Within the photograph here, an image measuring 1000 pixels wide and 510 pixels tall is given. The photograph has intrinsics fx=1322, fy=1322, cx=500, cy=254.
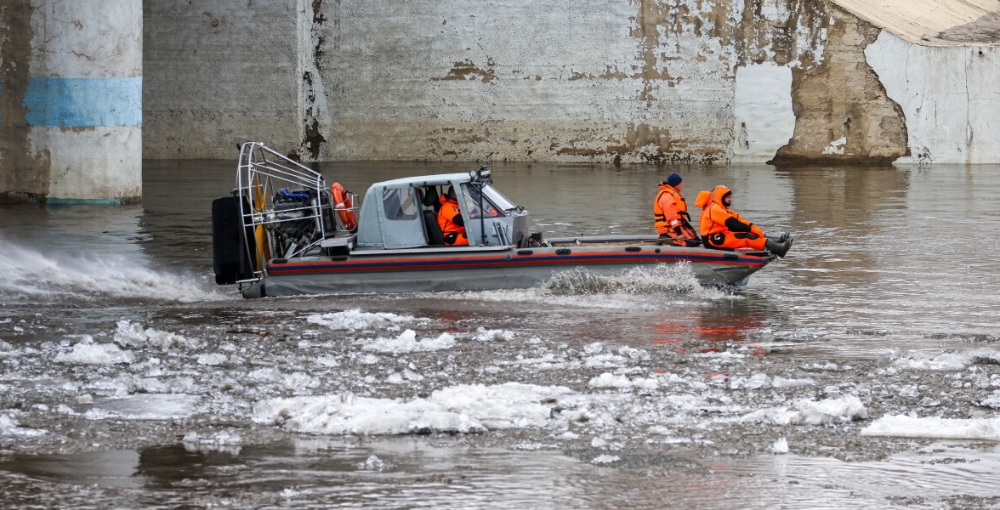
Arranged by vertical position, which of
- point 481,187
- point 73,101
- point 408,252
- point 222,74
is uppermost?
point 222,74

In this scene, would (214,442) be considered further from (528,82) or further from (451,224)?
(528,82)

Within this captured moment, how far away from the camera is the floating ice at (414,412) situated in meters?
7.85

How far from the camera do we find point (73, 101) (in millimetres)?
22594

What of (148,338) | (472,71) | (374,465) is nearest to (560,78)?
(472,71)

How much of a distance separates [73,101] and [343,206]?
10.3 metres

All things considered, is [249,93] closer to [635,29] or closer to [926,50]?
[635,29]

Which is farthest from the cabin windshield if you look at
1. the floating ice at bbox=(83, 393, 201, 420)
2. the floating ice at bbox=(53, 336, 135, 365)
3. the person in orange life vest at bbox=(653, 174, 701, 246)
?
the floating ice at bbox=(83, 393, 201, 420)

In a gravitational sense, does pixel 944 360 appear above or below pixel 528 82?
below

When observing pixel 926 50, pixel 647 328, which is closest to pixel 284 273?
pixel 647 328

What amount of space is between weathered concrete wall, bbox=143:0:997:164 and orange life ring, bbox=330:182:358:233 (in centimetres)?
1935

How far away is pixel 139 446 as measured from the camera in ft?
24.6

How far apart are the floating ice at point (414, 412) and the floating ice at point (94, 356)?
1936 mm

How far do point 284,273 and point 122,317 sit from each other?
1.77m

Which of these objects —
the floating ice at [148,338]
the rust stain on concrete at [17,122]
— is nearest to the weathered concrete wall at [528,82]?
the rust stain on concrete at [17,122]
